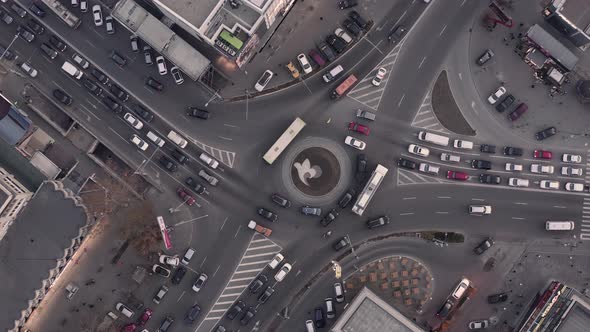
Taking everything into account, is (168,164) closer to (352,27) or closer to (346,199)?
(346,199)

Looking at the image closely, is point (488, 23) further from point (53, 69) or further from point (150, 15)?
point (53, 69)

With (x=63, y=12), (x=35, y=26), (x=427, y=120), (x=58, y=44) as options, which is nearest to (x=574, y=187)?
(x=427, y=120)

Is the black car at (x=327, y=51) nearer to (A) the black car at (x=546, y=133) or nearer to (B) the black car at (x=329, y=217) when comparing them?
(B) the black car at (x=329, y=217)

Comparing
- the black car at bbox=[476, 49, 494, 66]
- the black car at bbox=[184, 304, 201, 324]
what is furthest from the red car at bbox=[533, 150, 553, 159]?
the black car at bbox=[184, 304, 201, 324]

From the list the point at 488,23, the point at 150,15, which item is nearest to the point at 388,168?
the point at 488,23

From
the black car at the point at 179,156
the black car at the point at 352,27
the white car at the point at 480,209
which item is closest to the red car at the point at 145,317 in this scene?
the black car at the point at 179,156
